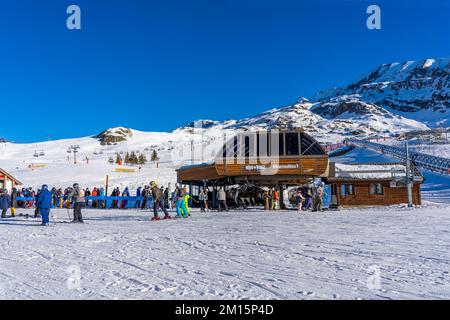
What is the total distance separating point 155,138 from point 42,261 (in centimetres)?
15647

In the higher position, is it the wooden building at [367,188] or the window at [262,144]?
the window at [262,144]

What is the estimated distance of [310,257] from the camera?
6.46 metres

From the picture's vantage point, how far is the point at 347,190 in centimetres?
2762

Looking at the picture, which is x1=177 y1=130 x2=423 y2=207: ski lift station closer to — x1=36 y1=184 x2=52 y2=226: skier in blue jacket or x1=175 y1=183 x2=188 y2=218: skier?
x1=175 y1=183 x2=188 y2=218: skier

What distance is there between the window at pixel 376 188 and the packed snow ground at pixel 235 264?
17821 millimetres

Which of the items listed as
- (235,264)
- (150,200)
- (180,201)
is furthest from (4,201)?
(235,264)

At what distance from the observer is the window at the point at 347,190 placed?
27.5 meters

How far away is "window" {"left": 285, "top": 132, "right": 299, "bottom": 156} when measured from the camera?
19.7 meters

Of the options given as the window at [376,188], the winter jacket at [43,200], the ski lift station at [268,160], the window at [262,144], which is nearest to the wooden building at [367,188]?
the window at [376,188]

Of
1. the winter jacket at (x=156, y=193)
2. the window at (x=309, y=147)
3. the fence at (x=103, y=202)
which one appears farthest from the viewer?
the fence at (x=103, y=202)

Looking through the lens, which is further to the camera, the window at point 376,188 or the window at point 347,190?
the window at point 347,190

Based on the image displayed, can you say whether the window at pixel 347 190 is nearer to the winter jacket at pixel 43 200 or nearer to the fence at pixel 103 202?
the fence at pixel 103 202
